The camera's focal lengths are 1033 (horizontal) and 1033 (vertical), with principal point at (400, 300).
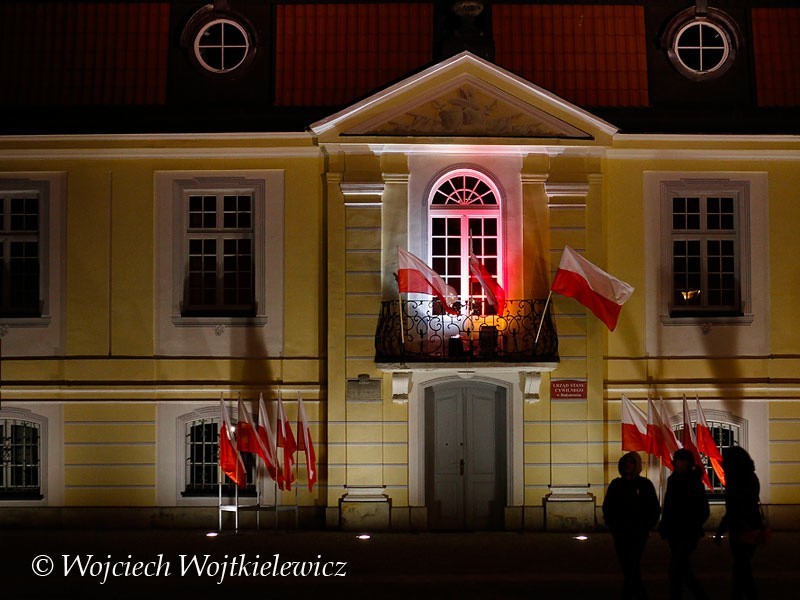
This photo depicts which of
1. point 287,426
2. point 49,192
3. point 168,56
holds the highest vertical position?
point 168,56

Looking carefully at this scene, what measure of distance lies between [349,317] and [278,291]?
1.38m

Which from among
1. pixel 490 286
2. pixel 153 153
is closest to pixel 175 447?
pixel 153 153

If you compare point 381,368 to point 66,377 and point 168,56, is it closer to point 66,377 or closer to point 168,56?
point 66,377

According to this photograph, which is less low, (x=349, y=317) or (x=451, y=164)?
(x=451, y=164)

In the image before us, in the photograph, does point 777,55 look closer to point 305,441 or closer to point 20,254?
point 305,441

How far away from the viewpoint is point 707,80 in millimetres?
18688

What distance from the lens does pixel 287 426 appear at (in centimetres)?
1703

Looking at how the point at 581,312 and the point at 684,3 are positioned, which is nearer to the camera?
the point at 581,312

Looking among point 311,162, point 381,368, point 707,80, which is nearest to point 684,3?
point 707,80

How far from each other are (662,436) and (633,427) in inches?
19.3

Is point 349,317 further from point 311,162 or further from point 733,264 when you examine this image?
point 733,264

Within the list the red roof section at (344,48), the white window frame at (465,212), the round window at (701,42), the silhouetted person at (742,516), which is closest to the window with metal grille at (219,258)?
the red roof section at (344,48)

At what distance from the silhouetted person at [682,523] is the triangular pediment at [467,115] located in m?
7.80

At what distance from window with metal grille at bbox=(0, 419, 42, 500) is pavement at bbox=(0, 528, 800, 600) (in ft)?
2.81
